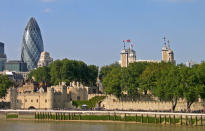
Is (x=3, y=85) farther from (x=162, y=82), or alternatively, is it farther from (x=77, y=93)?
(x=162, y=82)

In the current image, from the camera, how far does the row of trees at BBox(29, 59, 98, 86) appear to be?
12800 cm

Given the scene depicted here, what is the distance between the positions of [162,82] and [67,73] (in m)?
46.8

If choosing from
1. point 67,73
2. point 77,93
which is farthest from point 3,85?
point 67,73

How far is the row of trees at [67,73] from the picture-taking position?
128000 millimetres

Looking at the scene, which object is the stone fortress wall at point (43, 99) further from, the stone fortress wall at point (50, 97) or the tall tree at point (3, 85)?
the tall tree at point (3, 85)

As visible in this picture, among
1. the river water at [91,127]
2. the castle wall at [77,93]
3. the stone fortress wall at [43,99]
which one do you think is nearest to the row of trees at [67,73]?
the castle wall at [77,93]

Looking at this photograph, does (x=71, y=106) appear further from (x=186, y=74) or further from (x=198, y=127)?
(x=198, y=127)

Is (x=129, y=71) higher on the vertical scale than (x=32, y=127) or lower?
higher

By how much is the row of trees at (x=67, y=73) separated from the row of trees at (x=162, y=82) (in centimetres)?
2197

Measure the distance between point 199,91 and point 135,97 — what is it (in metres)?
21.8

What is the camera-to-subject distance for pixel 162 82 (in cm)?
8594

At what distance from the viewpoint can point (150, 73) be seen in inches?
3792

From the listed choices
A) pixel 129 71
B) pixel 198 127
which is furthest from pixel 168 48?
pixel 198 127

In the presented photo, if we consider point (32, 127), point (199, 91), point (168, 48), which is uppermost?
point (168, 48)
